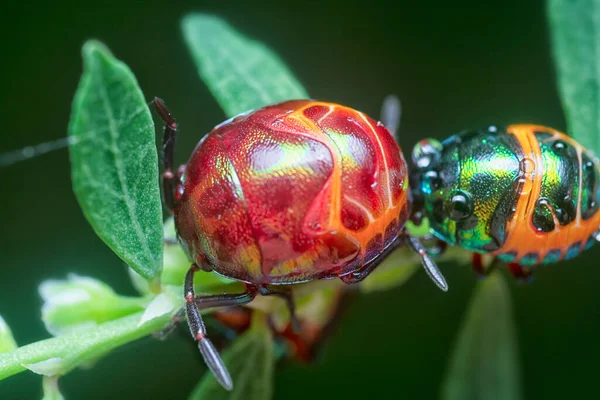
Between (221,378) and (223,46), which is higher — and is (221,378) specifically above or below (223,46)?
below

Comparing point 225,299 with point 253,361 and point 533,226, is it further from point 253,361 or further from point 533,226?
point 533,226

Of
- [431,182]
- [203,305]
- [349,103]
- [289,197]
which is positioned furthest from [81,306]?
[349,103]

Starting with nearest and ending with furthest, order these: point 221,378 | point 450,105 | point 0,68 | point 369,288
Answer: point 221,378
point 369,288
point 0,68
point 450,105

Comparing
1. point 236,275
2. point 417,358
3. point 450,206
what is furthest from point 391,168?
point 417,358

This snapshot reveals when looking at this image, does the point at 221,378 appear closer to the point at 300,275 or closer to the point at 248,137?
the point at 300,275

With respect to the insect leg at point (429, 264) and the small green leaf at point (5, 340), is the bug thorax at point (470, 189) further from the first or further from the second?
the small green leaf at point (5, 340)

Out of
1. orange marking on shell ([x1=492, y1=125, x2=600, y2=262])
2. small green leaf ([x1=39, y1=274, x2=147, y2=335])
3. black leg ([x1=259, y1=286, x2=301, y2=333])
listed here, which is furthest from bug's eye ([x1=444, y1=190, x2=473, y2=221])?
small green leaf ([x1=39, y1=274, x2=147, y2=335])
